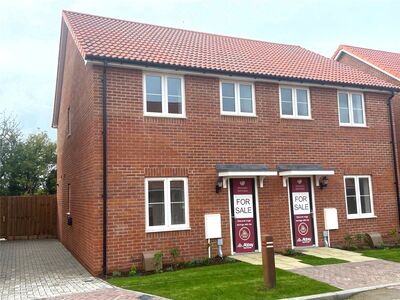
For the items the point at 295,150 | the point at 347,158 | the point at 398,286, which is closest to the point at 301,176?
the point at 295,150

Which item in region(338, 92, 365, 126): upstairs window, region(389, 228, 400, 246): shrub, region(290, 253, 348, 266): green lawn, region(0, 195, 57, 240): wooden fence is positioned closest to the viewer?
region(290, 253, 348, 266): green lawn

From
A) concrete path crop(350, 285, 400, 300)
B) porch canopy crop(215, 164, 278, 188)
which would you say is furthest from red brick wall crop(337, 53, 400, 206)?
concrete path crop(350, 285, 400, 300)

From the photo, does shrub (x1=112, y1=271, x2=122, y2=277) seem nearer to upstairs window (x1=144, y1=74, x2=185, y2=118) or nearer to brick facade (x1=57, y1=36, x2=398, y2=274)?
brick facade (x1=57, y1=36, x2=398, y2=274)

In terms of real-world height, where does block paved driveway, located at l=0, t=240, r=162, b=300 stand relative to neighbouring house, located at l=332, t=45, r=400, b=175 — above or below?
below

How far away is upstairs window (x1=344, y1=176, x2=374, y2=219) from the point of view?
13.7 m

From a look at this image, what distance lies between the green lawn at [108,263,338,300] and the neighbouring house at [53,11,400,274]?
1.40 metres

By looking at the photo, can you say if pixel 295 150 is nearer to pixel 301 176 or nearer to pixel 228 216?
pixel 301 176

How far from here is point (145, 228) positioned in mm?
10656

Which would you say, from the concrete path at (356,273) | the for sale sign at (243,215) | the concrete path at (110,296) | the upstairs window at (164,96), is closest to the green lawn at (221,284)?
the concrete path at (110,296)

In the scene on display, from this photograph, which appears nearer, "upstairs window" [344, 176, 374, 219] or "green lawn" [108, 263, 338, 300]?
"green lawn" [108, 263, 338, 300]

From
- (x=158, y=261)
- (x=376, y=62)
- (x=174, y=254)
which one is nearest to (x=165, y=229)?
(x=174, y=254)

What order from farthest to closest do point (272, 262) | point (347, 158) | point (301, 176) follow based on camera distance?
point (347, 158) < point (301, 176) < point (272, 262)

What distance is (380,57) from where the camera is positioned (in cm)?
2061

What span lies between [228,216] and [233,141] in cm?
229
